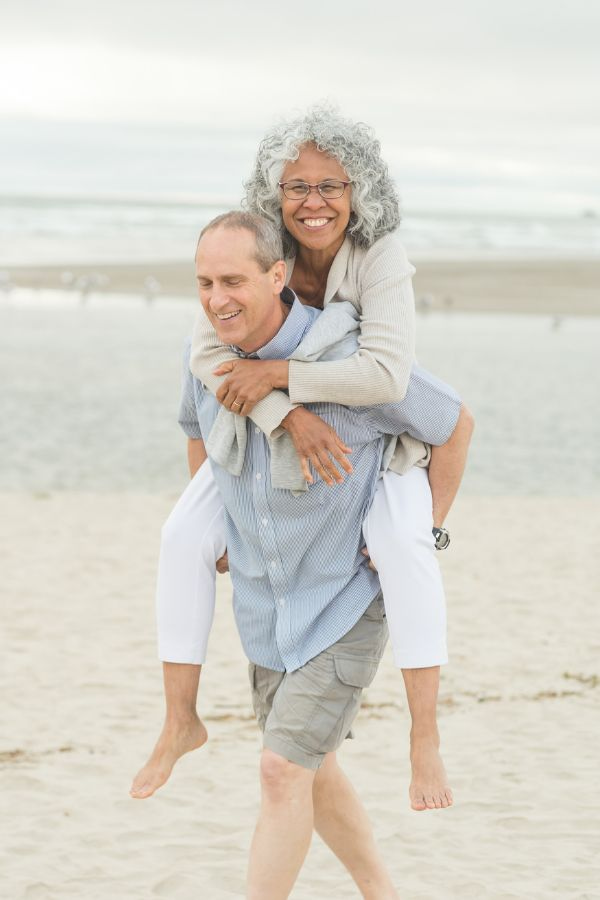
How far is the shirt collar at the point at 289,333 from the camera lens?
2914 millimetres

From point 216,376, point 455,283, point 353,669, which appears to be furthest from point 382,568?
point 455,283

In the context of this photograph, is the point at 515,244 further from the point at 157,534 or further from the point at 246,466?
the point at 246,466

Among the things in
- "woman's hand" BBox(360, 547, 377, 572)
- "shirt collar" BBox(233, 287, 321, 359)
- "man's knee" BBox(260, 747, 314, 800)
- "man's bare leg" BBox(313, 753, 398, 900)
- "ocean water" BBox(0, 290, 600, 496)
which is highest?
"shirt collar" BBox(233, 287, 321, 359)

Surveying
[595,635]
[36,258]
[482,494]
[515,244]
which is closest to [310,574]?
[595,635]

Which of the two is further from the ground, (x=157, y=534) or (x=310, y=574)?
(x=310, y=574)

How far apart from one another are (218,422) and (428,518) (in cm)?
54

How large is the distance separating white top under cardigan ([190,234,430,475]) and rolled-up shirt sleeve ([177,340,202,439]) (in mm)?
139

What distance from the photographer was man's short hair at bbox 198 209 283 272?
2818 millimetres

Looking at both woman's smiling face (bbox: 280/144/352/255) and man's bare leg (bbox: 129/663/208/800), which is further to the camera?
man's bare leg (bbox: 129/663/208/800)

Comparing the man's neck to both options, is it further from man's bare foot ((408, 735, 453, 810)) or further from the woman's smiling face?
man's bare foot ((408, 735, 453, 810))

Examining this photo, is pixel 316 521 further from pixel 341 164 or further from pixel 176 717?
pixel 341 164

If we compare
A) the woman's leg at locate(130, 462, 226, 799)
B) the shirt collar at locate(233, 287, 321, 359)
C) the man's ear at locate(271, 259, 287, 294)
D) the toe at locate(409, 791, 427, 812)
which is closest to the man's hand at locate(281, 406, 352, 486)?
the shirt collar at locate(233, 287, 321, 359)

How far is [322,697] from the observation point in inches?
115

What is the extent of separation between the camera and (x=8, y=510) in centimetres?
992
